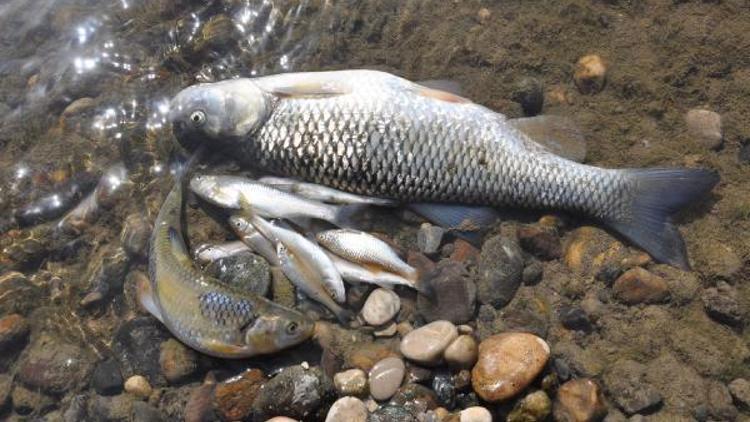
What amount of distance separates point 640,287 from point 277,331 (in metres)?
2.76

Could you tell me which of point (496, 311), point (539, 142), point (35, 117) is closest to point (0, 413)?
point (35, 117)

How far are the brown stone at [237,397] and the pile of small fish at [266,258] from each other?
22 cm

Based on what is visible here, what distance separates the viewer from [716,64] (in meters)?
4.61

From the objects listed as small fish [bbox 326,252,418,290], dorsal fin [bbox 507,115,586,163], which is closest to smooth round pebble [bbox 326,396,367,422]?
small fish [bbox 326,252,418,290]

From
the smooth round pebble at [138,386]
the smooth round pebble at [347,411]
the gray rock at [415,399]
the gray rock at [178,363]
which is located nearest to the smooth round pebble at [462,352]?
the gray rock at [415,399]

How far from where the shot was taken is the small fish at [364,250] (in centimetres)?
435

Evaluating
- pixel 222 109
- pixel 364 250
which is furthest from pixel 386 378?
pixel 222 109

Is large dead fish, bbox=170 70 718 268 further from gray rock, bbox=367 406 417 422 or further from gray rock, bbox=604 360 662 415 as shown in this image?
gray rock, bbox=367 406 417 422

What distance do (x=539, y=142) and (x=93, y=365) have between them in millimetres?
4208

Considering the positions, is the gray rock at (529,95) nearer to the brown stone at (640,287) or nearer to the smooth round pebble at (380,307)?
the brown stone at (640,287)

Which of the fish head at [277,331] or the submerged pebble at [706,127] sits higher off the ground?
the submerged pebble at [706,127]

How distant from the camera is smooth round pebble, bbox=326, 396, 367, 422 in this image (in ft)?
12.6

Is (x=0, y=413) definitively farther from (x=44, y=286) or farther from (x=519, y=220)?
(x=519, y=220)

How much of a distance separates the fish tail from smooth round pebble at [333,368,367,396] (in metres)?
1.21
